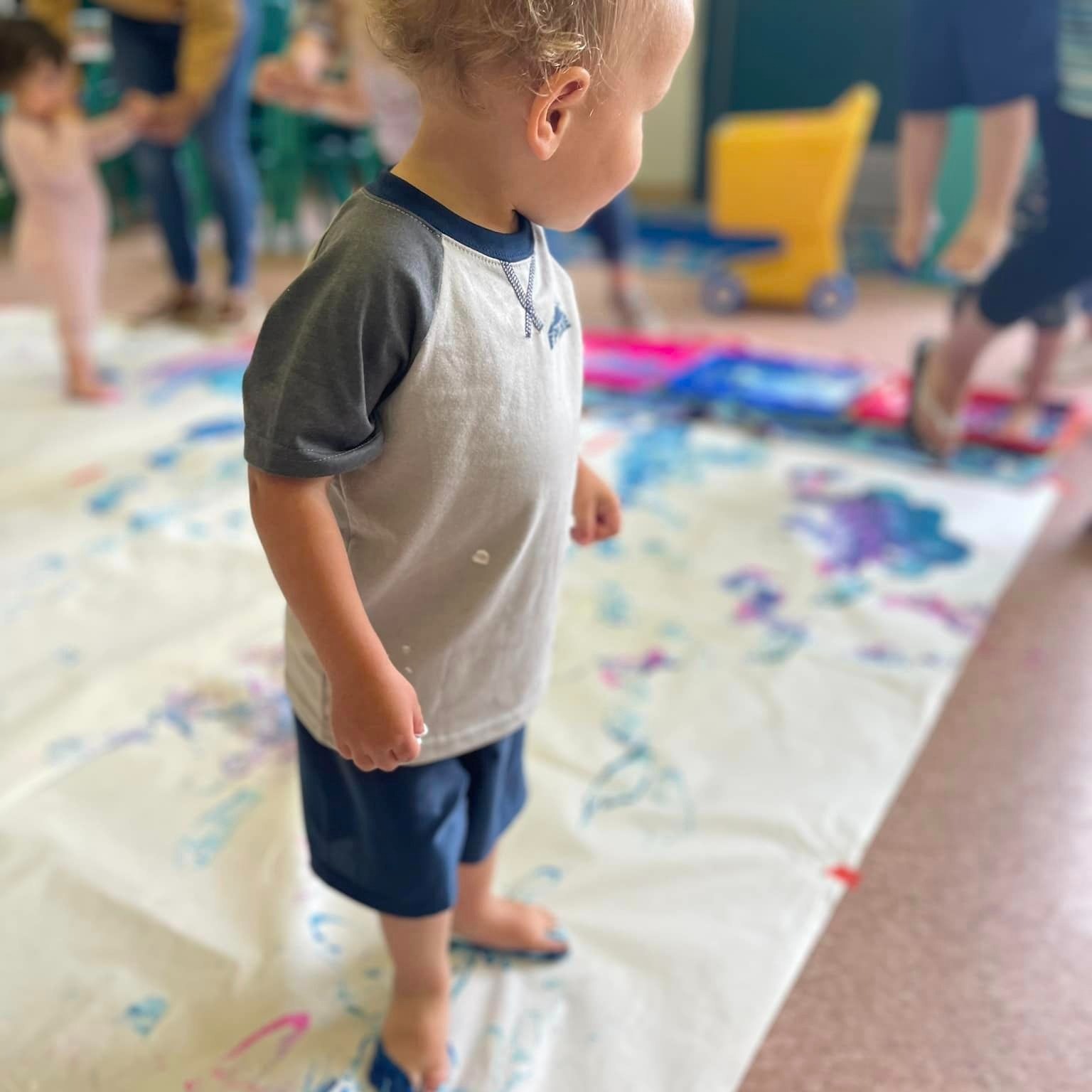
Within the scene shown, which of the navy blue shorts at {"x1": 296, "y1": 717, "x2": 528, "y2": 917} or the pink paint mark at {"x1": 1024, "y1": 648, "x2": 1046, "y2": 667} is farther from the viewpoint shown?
the pink paint mark at {"x1": 1024, "y1": 648, "x2": 1046, "y2": 667}

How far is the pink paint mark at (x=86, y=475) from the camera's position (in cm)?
145

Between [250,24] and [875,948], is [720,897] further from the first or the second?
[250,24]

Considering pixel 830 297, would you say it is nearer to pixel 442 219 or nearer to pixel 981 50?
pixel 981 50

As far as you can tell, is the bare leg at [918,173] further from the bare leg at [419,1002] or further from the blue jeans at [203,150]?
the bare leg at [419,1002]

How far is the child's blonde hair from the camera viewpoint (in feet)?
1.44

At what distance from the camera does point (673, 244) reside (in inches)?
A: 109

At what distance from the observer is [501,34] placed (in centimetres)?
44

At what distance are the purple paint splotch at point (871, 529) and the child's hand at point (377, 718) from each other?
2.80 ft

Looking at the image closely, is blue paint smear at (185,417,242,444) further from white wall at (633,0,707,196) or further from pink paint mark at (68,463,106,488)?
white wall at (633,0,707,196)

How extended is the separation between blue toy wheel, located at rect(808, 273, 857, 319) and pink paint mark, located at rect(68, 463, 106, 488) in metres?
1.46

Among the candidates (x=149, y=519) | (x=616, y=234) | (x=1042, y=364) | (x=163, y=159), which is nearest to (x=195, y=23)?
(x=163, y=159)

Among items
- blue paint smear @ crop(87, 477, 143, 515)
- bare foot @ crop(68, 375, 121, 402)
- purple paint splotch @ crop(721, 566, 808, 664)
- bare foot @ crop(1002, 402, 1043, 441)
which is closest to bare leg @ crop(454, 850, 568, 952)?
purple paint splotch @ crop(721, 566, 808, 664)

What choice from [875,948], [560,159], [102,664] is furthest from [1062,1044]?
[102,664]

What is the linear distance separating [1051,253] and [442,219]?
112cm
